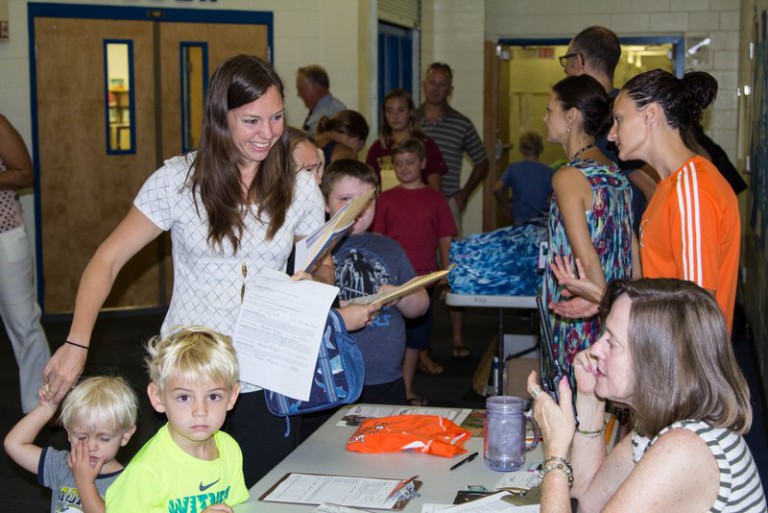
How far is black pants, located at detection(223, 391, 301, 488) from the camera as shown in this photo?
2.76 meters

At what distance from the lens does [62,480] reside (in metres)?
2.78

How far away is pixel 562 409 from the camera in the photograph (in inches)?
81.7

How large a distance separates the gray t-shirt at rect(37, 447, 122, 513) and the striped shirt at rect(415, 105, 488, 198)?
17.0ft

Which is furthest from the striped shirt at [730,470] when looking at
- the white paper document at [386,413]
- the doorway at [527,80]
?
the doorway at [527,80]

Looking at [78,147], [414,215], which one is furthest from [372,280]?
[78,147]

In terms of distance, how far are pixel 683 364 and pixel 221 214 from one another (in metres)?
1.27

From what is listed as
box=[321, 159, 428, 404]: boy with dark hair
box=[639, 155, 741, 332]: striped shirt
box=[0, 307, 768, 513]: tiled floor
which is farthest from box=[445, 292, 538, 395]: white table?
box=[639, 155, 741, 332]: striped shirt

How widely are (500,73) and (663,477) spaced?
9016mm

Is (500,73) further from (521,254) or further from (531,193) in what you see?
(521,254)

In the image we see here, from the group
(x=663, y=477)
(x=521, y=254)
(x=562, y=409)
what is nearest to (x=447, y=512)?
(x=562, y=409)

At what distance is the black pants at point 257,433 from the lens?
2758mm

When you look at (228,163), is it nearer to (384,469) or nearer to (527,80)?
(384,469)

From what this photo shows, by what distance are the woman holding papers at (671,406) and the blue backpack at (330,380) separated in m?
0.71

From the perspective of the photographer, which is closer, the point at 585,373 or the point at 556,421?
the point at 556,421
